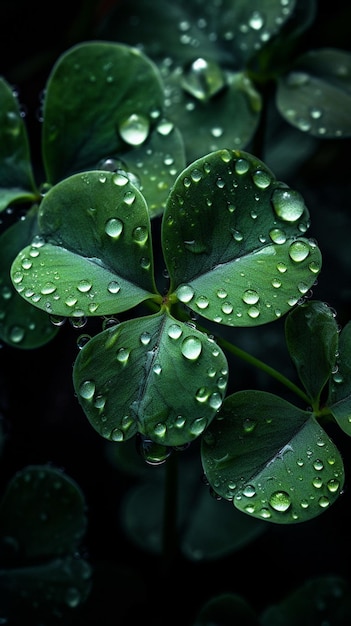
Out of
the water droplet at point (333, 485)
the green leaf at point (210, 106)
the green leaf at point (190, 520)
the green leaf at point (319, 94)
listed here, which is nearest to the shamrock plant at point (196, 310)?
the water droplet at point (333, 485)

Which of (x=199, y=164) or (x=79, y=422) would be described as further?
(x=79, y=422)

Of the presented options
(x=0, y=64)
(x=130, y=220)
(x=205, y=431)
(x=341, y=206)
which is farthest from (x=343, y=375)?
(x=0, y=64)

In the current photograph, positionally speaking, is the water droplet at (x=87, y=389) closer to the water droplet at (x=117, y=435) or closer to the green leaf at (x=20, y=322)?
the water droplet at (x=117, y=435)

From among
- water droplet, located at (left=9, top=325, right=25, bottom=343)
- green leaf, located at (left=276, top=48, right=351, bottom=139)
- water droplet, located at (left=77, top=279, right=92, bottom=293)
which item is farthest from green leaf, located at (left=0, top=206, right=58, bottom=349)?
green leaf, located at (left=276, top=48, right=351, bottom=139)

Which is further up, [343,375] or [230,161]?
[230,161]

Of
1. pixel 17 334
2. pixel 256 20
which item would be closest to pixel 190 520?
pixel 17 334

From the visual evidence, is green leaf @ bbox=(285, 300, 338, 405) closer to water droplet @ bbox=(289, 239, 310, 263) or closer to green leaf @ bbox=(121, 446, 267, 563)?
water droplet @ bbox=(289, 239, 310, 263)

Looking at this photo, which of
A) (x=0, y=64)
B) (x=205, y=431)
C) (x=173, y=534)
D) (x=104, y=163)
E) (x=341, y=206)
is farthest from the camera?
(x=0, y=64)

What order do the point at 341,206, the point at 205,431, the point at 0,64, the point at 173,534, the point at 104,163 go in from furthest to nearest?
1. the point at 0,64
2. the point at 341,206
3. the point at 173,534
4. the point at 104,163
5. the point at 205,431

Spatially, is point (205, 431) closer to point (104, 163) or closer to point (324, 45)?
point (104, 163)
